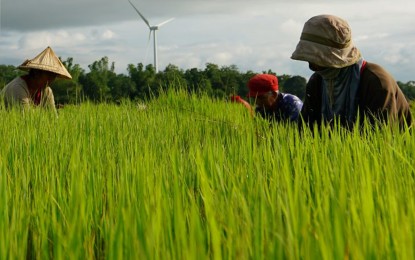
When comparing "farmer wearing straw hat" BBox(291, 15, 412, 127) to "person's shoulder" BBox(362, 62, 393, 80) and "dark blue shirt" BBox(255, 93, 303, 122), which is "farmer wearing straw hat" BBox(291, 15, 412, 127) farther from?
"dark blue shirt" BBox(255, 93, 303, 122)

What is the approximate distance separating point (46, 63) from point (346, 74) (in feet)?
9.61

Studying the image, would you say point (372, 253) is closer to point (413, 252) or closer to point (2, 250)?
point (413, 252)

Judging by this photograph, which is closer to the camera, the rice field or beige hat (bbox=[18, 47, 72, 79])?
the rice field

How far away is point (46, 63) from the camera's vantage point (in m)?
4.78

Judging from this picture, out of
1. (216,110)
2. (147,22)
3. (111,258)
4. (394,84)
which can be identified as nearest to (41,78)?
(216,110)

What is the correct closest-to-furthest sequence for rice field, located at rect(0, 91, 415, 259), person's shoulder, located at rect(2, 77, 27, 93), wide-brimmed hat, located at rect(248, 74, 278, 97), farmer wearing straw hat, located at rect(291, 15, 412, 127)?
rice field, located at rect(0, 91, 415, 259) → farmer wearing straw hat, located at rect(291, 15, 412, 127) → wide-brimmed hat, located at rect(248, 74, 278, 97) → person's shoulder, located at rect(2, 77, 27, 93)

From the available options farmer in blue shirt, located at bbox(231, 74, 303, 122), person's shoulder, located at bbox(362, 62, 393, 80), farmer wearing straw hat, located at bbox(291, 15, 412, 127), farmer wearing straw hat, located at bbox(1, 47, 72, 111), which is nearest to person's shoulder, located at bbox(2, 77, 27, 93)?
farmer wearing straw hat, located at bbox(1, 47, 72, 111)

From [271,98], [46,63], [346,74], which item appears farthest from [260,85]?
[46,63]

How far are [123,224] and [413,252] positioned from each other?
1.85 feet

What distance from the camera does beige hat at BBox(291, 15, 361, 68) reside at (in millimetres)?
2740

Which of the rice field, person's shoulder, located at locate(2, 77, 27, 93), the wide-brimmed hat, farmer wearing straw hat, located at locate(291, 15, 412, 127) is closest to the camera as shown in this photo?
the rice field

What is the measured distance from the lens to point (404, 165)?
1.77 metres

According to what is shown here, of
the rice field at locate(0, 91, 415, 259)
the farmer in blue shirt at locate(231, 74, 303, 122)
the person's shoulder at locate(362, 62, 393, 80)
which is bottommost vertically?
the rice field at locate(0, 91, 415, 259)

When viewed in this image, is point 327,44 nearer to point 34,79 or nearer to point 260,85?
point 260,85
